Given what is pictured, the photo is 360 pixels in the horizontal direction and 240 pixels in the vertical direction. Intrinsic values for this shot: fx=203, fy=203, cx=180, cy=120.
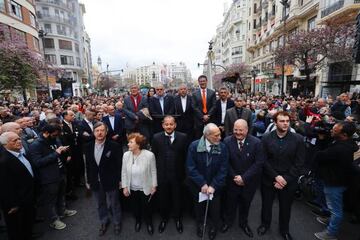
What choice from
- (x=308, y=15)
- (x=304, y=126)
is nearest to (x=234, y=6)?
(x=308, y=15)

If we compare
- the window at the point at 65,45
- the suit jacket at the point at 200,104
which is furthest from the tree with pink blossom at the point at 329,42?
the window at the point at 65,45

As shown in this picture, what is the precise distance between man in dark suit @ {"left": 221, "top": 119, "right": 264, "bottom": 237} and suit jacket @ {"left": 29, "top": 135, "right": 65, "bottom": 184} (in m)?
3.15

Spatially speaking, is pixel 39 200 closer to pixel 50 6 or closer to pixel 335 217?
pixel 335 217

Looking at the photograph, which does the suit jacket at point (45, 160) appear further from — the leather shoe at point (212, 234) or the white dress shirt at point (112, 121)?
the leather shoe at point (212, 234)

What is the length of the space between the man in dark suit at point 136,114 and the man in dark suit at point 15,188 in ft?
11.1

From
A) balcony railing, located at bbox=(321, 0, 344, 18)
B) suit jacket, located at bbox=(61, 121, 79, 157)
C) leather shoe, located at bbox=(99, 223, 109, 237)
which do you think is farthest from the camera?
balcony railing, located at bbox=(321, 0, 344, 18)

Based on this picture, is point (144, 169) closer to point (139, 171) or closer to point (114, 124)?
point (139, 171)

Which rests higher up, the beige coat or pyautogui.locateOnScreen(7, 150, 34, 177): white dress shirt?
pyautogui.locateOnScreen(7, 150, 34, 177): white dress shirt

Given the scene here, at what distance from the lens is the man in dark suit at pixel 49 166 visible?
11.7ft

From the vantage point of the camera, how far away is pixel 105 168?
3613 millimetres

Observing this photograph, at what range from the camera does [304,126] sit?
506 centimetres

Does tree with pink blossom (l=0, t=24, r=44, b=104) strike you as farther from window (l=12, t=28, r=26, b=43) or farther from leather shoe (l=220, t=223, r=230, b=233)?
leather shoe (l=220, t=223, r=230, b=233)

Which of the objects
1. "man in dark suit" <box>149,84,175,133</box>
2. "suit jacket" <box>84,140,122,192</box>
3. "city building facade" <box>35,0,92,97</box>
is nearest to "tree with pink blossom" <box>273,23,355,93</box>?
"man in dark suit" <box>149,84,175,133</box>

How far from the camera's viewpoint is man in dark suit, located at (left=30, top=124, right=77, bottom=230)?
3.57 meters
